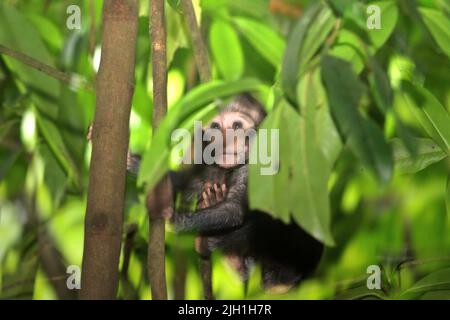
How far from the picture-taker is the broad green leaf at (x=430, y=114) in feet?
2.86

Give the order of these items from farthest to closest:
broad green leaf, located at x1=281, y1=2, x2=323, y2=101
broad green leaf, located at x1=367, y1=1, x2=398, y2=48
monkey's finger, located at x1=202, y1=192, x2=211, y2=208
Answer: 1. monkey's finger, located at x1=202, y1=192, x2=211, y2=208
2. broad green leaf, located at x1=367, y1=1, x2=398, y2=48
3. broad green leaf, located at x1=281, y1=2, x2=323, y2=101

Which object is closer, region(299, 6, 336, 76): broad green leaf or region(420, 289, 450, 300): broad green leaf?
region(299, 6, 336, 76): broad green leaf

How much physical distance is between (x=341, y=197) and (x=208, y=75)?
250mm

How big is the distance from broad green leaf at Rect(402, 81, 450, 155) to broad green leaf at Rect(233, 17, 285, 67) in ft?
0.53

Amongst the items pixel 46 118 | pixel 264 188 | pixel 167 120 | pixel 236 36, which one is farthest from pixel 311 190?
pixel 46 118

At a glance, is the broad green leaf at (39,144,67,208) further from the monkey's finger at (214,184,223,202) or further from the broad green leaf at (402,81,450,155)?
the broad green leaf at (402,81,450,155)

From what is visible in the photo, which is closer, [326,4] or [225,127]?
[326,4]

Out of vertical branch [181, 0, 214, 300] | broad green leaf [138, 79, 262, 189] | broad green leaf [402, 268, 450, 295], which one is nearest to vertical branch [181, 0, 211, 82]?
vertical branch [181, 0, 214, 300]

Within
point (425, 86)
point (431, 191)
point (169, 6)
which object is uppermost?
point (169, 6)

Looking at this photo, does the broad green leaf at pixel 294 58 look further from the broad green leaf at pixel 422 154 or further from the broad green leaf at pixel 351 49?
the broad green leaf at pixel 422 154

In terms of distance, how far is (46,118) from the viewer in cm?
107

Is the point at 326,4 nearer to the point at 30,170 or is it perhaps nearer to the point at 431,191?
the point at 431,191

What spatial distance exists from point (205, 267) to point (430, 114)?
0.35 metres

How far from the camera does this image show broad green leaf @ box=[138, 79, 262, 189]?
720mm
